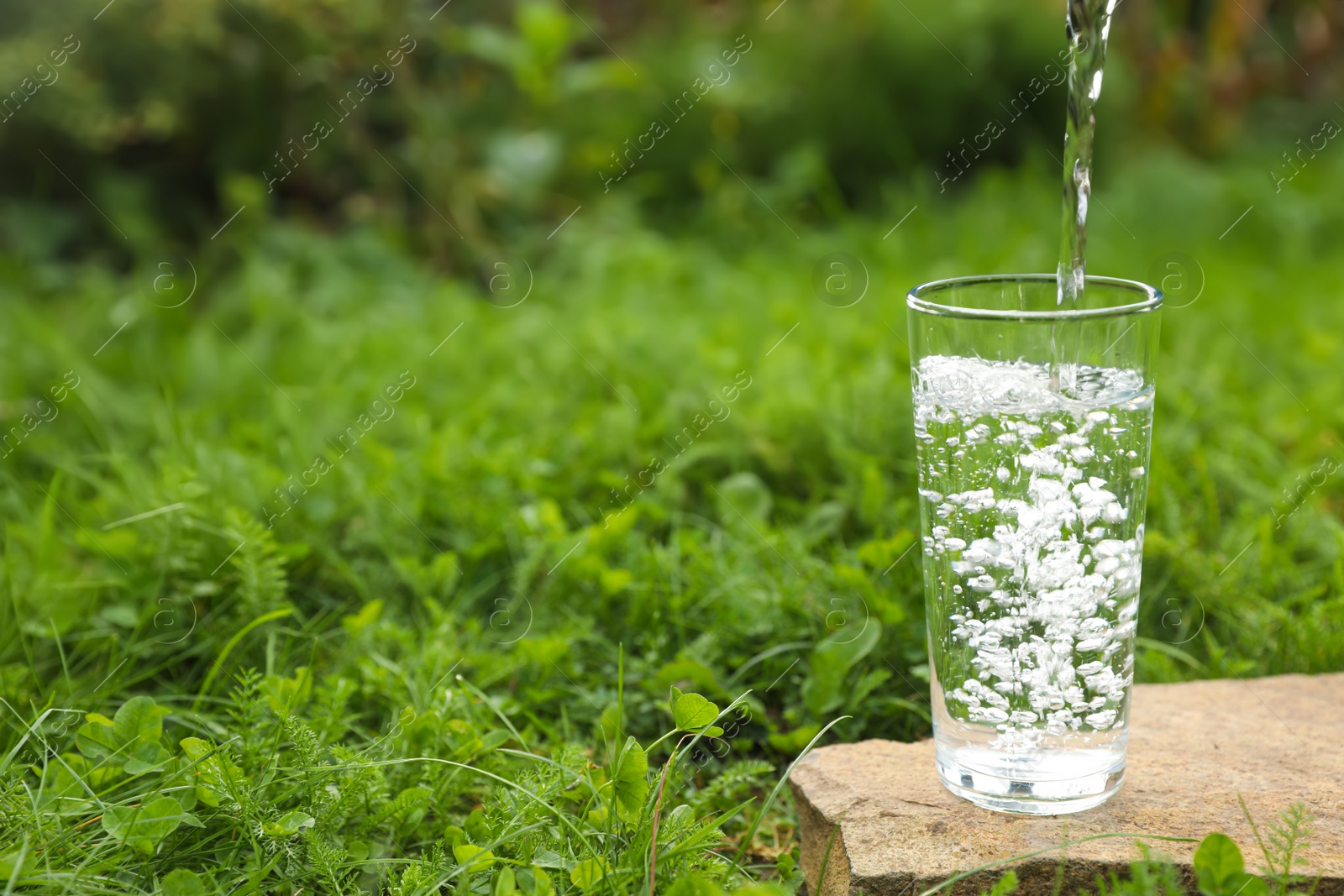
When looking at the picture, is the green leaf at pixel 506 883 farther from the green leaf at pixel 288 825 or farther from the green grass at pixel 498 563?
A: the green leaf at pixel 288 825

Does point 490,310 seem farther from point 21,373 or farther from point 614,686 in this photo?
point 614,686

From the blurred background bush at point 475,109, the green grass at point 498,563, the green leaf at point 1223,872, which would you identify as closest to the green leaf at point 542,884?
the green grass at point 498,563

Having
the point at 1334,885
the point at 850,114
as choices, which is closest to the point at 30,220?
the point at 850,114

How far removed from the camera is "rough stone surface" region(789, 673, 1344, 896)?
1.35 metres

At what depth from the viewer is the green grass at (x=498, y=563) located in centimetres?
147

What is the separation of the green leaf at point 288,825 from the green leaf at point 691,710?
0.46 m

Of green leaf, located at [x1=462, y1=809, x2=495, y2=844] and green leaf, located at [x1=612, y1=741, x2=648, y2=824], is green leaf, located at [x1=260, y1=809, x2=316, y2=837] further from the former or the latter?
green leaf, located at [x1=612, y1=741, x2=648, y2=824]

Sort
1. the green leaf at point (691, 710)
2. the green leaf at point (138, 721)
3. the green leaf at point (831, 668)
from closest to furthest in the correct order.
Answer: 1. the green leaf at point (691, 710)
2. the green leaf at point (138, 721)
3. the green leaf at point (831, 668)

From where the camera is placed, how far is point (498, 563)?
7.54ft

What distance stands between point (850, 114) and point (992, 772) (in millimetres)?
4154

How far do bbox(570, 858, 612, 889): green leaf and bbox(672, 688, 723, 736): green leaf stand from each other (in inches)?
7.7

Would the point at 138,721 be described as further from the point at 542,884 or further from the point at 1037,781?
the point at 1037,781

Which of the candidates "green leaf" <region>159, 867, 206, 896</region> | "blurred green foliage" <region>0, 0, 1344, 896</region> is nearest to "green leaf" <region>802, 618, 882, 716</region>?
"blurred green foliage" <region>0, 0, 1344, 896</region>

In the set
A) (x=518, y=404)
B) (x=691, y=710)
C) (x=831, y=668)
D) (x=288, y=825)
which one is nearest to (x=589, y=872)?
(x=691, y=710)
